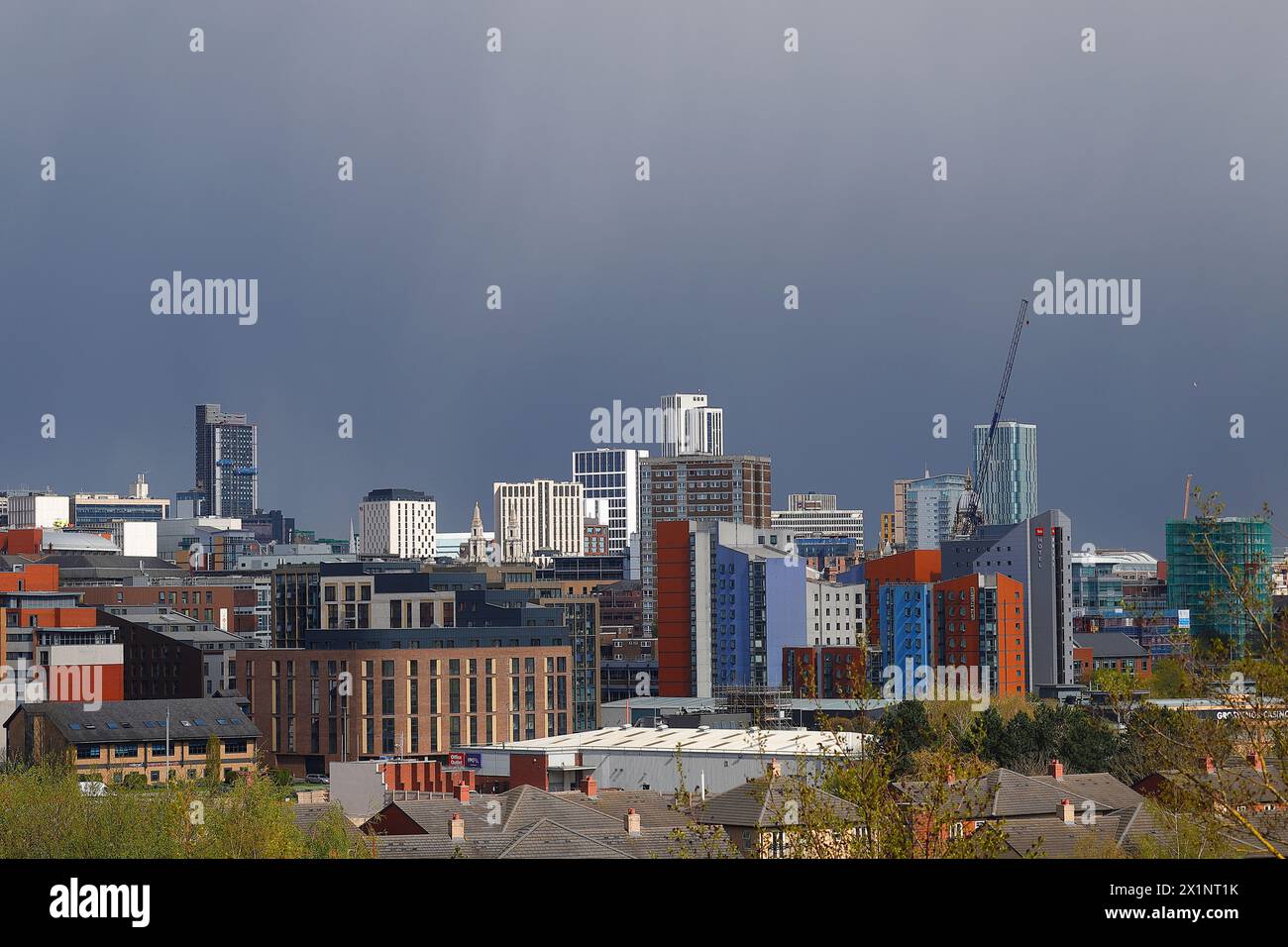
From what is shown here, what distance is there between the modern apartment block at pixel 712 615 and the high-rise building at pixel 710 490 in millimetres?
50605

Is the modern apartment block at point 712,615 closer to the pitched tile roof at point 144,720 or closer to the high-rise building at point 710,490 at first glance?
the pitched tile roof at point 144,720

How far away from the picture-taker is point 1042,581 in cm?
9150

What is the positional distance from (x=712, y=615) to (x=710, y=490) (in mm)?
54258

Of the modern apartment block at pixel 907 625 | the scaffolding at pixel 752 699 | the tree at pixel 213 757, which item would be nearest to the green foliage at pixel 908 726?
the scaffolding at pixel 752 699

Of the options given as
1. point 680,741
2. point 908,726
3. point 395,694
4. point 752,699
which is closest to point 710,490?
point 752,699

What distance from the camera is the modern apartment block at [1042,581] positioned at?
9019 centimetres

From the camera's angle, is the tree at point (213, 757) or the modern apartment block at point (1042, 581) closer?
the tree at point (213, 757)

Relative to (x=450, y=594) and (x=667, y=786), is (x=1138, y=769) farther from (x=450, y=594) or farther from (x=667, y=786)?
(x=450, y=594)

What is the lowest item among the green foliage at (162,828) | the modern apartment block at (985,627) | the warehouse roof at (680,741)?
the warehouse roof at (680,741)

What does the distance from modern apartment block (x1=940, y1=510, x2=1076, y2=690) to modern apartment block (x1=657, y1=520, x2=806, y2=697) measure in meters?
10.7

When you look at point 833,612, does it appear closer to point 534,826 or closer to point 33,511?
point 534,826

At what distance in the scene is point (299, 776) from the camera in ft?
245
